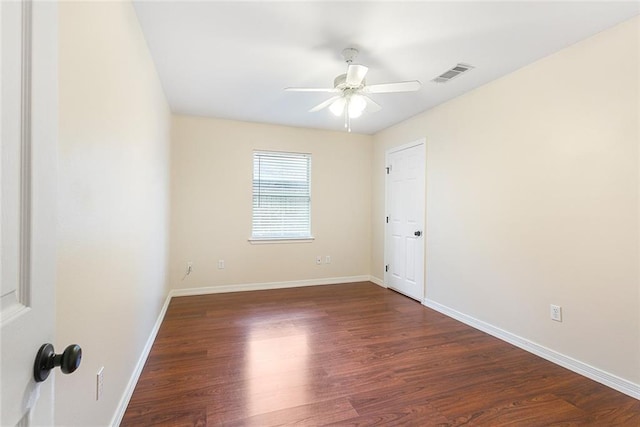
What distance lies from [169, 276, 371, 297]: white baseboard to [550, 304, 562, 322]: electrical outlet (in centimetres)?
280

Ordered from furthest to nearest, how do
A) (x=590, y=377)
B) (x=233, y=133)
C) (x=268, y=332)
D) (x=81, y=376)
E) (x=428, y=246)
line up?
(x=233, y=133) → (x=428, y=246) → (x=268, y=332) → (x=590, y=377) → (x=81, y=376)

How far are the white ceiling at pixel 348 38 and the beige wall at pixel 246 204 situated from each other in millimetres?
1066

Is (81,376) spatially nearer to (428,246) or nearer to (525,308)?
(525,308)

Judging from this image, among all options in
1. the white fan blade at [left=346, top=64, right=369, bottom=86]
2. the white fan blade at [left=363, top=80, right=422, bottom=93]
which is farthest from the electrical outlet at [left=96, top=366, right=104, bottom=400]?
the white fan blade at [left=363, top=80, right=422, bottom=93]

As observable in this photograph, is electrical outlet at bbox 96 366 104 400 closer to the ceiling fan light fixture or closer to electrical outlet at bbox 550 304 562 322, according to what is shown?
the ceiling fan light fixture

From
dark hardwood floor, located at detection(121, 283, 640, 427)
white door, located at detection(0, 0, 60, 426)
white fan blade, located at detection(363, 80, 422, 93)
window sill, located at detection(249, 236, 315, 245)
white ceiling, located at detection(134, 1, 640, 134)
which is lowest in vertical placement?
dark hardwood floor, located at detection(121, 283, 640, 427)

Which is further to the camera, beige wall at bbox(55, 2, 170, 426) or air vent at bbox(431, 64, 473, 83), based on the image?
air vent at bbox(431, 64, 473, 83)

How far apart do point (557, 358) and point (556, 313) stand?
352mm

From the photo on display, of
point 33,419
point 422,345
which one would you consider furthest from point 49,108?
point 422,345

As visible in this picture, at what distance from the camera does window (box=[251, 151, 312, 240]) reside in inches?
173

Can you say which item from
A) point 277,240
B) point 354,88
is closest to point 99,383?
point 354,88

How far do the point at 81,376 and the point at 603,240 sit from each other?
3.15 meters

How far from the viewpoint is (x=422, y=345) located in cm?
262

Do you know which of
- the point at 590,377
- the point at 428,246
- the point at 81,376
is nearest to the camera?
the point at 81,376
